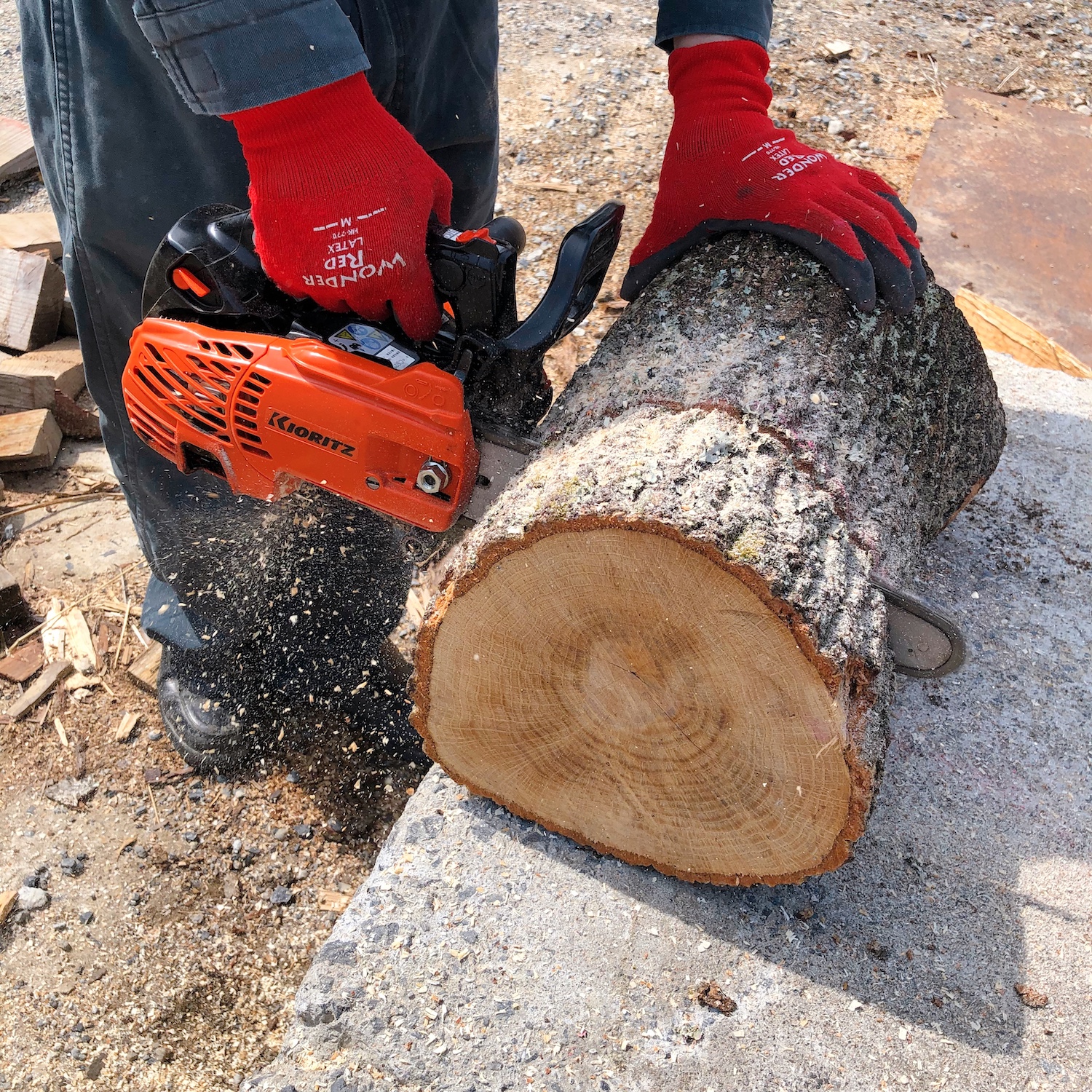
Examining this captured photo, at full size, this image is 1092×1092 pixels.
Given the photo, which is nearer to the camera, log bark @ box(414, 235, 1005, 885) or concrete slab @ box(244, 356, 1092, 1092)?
log bark @ box(414, 235, 1005, 885)

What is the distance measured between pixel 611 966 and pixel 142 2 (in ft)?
6.07

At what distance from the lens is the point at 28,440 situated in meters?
3.27

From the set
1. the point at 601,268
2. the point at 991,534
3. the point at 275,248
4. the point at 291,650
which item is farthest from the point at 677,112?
the point at 291,650

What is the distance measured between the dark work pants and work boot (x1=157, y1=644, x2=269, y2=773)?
11 centimetres

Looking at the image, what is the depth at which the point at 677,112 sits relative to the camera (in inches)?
81.8

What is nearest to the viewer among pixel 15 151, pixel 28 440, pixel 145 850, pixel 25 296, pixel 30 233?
pixel 145 850

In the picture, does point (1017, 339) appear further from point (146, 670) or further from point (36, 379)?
point (36, 379)

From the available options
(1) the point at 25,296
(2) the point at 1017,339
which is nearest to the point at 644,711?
(2) the point at 1017,339

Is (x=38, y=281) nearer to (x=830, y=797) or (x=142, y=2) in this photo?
(x=142, y=2)

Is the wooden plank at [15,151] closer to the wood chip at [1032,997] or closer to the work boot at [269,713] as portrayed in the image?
the work boot at [269,713]

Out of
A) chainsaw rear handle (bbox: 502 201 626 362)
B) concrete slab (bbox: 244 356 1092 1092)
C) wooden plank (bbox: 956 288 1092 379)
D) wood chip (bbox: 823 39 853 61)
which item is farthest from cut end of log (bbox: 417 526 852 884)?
wood chip (bbox: 823 39 853 61)

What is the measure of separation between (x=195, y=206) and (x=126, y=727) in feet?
4.97

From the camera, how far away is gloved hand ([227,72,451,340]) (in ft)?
5.27

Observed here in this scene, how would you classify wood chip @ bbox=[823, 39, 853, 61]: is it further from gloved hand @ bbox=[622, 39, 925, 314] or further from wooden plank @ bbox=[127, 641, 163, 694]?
wooden plank @ bbox=[127, 641, 163, 694]
